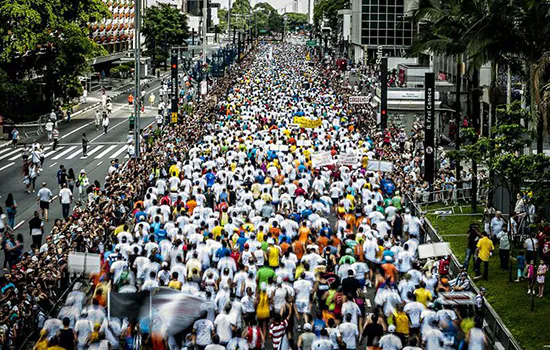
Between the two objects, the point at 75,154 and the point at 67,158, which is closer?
the point at 67,158

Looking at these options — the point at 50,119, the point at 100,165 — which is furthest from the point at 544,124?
the point at 50,119

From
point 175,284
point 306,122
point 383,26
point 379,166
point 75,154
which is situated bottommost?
point 75,154

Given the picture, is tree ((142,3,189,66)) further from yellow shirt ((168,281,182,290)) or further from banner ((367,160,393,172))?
yellow shirt ((168,281,182,290))

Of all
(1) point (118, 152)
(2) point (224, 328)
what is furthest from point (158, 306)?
(1) point (118, 152)

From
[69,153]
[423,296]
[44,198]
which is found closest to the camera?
[423,296]

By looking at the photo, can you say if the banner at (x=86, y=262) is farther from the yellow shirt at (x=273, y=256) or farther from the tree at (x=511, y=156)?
the tree at (x=511, y=156)

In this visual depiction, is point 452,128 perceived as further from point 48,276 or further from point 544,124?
point 48,276

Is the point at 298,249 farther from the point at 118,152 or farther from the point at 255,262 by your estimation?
the point at 118,152

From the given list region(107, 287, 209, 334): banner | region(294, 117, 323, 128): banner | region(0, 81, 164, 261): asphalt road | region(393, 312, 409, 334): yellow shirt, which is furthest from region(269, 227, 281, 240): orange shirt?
region(294, 117, 323, 128): banner
